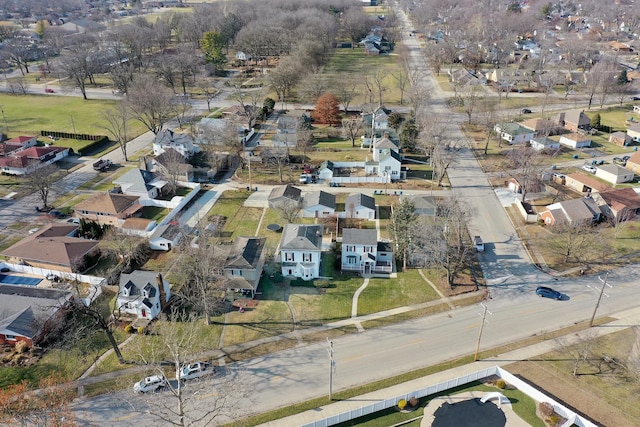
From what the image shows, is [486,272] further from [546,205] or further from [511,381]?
[546,205]

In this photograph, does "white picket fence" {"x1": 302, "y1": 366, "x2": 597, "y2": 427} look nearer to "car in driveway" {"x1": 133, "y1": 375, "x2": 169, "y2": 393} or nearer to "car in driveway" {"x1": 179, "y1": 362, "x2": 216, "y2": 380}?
"car in driveway" {"x1": 179, "y1": 362, "x2": 216, "y2": 380}

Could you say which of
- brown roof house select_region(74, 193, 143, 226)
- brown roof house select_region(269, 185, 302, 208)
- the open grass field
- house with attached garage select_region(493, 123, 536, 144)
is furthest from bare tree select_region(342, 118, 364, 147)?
the open grass field

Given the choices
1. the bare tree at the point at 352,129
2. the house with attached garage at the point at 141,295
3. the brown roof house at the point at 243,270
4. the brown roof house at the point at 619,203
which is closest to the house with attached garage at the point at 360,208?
the brown roof house at the point at 243,270

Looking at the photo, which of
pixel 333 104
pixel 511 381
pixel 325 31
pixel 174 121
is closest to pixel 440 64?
pixel 325 31

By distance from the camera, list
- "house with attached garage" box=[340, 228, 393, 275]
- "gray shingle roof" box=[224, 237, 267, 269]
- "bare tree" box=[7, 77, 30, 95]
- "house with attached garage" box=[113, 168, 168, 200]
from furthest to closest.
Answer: "bare tree" box=[7, 77, 30, 95], "house with attached garage" box=[113, 168, 168, 200], "house with attached garage" box=[340, 228, 393, 275], "gray shingle roof" box=[224, 237, 267, 269]

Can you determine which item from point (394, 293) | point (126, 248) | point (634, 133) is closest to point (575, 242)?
point (394, 293)

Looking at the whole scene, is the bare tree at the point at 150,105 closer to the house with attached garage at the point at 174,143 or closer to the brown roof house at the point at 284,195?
the house with attached garage at the point at 174,143
